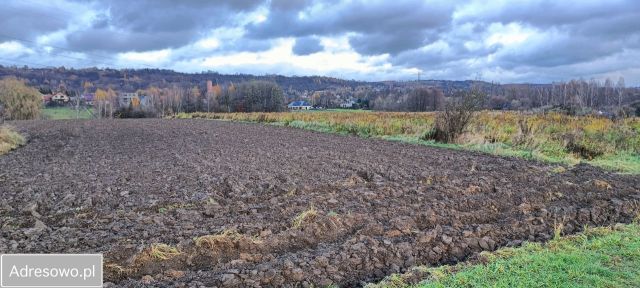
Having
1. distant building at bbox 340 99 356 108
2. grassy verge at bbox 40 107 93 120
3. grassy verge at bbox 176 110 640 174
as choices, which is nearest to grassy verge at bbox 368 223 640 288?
grassy verge at bbox 176 110 640 174

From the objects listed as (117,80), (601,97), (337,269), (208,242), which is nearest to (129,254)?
(208,242)

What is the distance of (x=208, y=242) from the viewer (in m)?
5.54

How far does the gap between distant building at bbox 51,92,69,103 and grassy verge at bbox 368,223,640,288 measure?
350 ft

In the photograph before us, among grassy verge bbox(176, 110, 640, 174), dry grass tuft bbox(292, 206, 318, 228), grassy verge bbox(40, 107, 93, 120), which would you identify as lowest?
grassy verge bbox(40, 107, 93, 120)

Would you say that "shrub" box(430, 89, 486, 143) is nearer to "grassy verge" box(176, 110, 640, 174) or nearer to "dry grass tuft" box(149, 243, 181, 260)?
"grassy verge" box(176, 110, 640, 174)

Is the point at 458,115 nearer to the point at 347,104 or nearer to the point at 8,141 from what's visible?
the point at 8,141


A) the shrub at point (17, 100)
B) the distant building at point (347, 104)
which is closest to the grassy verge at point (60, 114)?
the shrub at point (17, 100)

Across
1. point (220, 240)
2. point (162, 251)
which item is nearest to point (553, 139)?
point (220, 240)

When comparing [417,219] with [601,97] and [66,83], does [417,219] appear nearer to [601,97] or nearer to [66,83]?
[601,97]

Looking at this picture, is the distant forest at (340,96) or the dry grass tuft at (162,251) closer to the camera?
the dry grass tuft at (162,251)

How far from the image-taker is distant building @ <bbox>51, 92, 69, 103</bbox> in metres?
95.8

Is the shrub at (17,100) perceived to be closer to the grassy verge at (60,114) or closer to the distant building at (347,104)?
the grassy verge at (60,114)

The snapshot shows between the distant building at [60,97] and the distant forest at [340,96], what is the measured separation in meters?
3.75

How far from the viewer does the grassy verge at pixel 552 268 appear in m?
4.46
